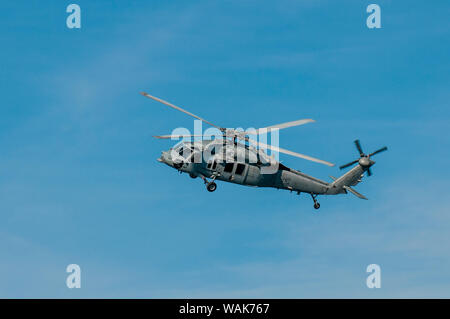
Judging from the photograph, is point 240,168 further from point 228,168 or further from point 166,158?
point 166,158

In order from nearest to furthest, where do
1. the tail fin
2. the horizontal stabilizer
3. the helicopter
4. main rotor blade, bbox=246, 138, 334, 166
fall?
main rotor blade, bbox=246, 138, 334, 166, the helicopter, the horizontal stabilizer, the tail fin

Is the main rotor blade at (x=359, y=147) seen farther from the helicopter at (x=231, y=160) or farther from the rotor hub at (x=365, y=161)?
the helicopter at (x=231, y=160)

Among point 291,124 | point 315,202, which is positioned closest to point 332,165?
point 291,124

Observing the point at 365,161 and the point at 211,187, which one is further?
the point at 365,161

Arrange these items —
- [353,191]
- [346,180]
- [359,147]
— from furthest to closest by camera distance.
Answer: [346,180]
[353,191]
[359,147]

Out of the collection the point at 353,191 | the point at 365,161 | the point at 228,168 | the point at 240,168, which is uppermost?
the point at 365,161

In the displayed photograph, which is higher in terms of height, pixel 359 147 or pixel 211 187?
pixel 359 147

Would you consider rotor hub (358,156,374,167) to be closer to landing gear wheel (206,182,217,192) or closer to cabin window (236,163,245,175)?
cabin window (236,163,245,175)

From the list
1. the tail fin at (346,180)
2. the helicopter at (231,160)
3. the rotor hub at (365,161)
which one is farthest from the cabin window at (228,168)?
the rotor hub at (365,161)

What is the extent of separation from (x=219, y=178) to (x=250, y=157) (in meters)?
4.86

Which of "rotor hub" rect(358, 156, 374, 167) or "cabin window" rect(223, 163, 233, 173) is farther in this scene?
"rotor hub" rect(358, 156, 374, 167)

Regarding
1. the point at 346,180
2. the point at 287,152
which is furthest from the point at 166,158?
the point at 346,180

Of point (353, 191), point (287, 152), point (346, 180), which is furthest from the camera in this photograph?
point (346, 180)

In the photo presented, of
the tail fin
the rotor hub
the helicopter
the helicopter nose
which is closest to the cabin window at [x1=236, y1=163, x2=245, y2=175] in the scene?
the helicopter
